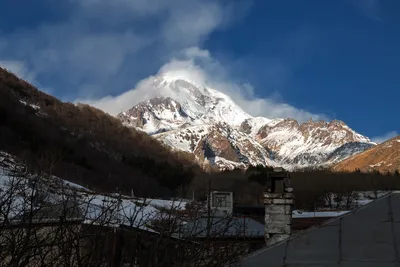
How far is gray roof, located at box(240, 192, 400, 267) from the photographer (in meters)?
4.64

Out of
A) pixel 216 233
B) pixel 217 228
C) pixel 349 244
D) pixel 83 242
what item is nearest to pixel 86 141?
pixel 217 228

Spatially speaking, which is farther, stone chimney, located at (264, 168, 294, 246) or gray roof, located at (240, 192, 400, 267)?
stone chimney, located at (264, 168, 294, 246)

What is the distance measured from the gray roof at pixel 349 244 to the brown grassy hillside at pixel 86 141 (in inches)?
1996

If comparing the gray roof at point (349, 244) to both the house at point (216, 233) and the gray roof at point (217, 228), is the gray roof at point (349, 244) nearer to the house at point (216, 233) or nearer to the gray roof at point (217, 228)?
the house at point (216, 233)

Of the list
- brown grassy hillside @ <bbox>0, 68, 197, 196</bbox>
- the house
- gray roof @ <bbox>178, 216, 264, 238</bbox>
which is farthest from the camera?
brown grassy hillside @ <bbox>0, 68, 197, 196</bbox>

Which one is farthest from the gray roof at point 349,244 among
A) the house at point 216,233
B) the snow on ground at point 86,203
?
the snow on ground at point 86,203

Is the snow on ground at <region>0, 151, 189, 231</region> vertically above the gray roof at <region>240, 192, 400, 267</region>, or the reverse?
the snow on ground at <region>0, 151, 189, 231</region>

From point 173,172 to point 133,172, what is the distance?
8.48 metres

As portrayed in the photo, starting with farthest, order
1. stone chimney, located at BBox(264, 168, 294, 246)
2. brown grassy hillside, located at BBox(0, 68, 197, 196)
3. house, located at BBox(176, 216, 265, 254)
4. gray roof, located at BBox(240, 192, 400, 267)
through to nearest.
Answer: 1. brown grassy hillside, located at BBox(0, 68, 197, 196)
2. stone chimney, located at BBox(264, 168, 294, 246)
3. house, located at BBox(176, 216, 265, 254)
4. gray roof, located at BBox(240, 192, 400, 267)

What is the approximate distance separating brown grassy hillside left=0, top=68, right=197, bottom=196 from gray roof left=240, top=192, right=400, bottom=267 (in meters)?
50.7

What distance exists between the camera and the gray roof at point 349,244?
464 centimetres

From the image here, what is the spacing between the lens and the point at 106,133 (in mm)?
98188

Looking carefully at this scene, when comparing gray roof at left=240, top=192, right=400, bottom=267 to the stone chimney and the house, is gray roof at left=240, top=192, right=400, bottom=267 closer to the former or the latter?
the house

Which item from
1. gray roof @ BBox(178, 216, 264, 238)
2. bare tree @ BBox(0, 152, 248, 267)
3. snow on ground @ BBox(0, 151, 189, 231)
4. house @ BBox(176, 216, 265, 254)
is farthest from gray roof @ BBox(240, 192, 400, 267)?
snow on ground @ BBox(0, 151, 189, 231)
